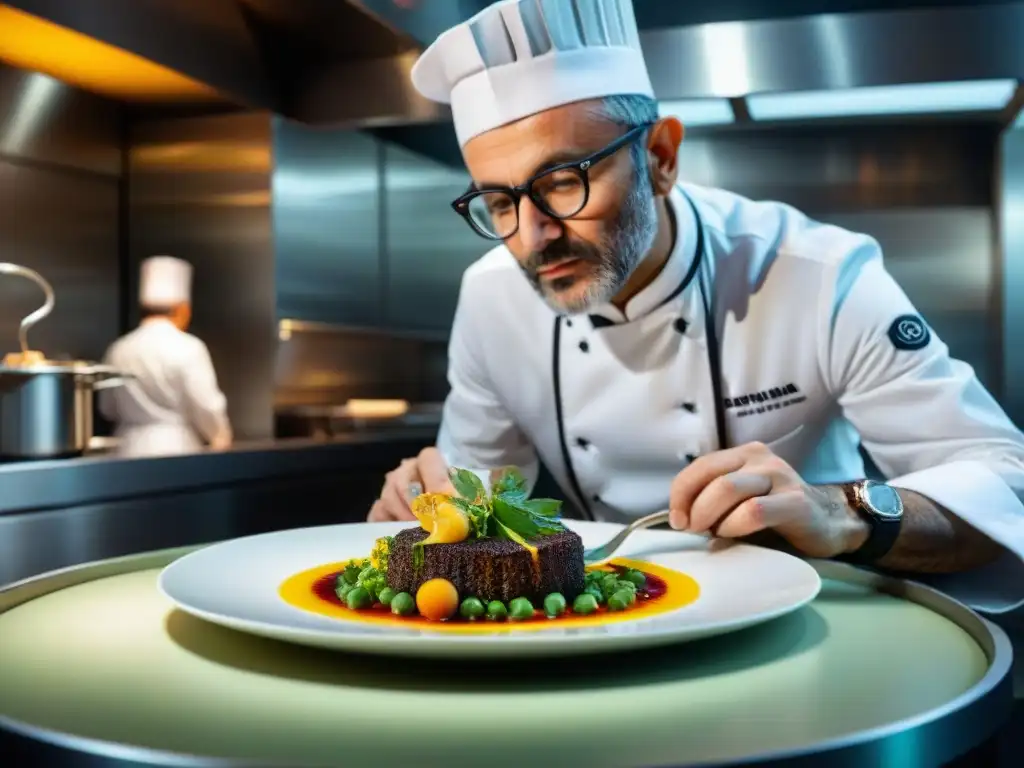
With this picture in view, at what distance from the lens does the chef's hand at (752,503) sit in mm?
1096

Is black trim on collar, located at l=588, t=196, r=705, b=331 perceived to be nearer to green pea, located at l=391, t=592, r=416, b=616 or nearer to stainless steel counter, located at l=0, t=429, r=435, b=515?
green pea, located at l=391, t=592, r=416, b=616

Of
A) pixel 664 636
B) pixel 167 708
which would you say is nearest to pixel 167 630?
pixel 167 708

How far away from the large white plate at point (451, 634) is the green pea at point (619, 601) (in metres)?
0.05

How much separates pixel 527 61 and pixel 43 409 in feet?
5.45

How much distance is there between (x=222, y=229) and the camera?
4.38 meters

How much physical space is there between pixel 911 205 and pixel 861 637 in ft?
15.2

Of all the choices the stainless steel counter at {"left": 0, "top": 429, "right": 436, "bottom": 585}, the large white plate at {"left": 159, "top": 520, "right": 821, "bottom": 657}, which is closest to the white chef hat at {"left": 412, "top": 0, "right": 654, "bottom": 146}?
the large white plate at {"left": 159, "top": 520, "right": 821, "bottom": 657}

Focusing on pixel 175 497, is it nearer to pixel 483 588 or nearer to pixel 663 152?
pixel 663 152

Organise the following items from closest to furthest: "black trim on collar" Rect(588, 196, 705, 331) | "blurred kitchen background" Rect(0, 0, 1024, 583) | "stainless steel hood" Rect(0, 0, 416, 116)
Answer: "black trim on collar" Rect(588, 196, 705, 331) < "stainless steel hood" Rect(0, 0, 416, 116) < "blurred kitchen background" Rect(0, 0, 1024, 583)

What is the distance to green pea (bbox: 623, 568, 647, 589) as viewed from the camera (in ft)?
3.32

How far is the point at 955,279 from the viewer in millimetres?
5004

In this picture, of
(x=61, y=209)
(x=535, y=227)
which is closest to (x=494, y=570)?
(x=535, y=227)

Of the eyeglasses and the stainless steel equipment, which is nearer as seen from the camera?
the eyeglasses

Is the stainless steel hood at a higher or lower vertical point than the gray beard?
higher
